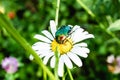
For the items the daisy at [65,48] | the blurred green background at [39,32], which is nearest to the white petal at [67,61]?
the daisy at [65,48]

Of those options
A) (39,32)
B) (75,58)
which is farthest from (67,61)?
(39,32)

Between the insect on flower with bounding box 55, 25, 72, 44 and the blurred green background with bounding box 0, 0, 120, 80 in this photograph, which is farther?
the blurred green background with bounding box 0, 0, 120, 80

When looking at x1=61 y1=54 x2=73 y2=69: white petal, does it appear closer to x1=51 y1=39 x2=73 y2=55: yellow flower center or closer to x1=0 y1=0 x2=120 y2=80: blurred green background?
x1=51 y1=39 x2=73 y2=55: yellow flower center

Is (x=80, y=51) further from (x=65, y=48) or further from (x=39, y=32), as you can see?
(x=39, y=32)

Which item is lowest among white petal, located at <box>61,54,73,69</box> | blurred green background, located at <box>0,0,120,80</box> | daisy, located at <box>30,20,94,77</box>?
white petal, located at <box>61,54,73,69</box>

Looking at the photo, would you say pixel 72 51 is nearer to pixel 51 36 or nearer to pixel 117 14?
pixel 51 36

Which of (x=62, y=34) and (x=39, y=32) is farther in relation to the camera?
(x=39, y=32)

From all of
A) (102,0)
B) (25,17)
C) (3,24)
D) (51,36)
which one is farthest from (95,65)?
(3,24)

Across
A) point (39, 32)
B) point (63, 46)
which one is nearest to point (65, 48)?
point (63, 46)

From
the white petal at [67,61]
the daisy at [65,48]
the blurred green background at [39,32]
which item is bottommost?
the white petal at [67,61]

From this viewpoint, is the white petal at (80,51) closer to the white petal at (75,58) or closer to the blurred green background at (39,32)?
the white petal at (75,58)

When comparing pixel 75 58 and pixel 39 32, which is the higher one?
pixel 39 32

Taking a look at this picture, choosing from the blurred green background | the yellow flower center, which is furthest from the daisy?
the blurred green background
